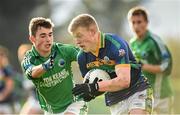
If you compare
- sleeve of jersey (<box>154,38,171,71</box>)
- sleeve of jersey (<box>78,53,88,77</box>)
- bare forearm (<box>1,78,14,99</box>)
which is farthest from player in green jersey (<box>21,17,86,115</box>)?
bare forearm (<box>1,78,14,99</box>)

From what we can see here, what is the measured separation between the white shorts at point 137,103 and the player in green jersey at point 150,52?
3.07m

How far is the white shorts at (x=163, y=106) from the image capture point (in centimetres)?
1316

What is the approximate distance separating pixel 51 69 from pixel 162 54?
3.17 m

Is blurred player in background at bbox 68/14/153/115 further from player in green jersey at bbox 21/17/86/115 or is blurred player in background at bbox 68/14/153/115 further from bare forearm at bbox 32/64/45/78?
player in green jersey at bbox 21/17/86/115

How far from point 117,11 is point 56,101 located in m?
26.5

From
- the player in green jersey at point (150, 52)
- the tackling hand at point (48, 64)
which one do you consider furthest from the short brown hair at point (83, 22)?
the player in green jersey at point (150, 52)

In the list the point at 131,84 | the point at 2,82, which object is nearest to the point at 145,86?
the point at 131,84

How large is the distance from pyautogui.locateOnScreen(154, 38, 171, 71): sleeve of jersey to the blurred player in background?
337 centimetres

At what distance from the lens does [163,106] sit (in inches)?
521

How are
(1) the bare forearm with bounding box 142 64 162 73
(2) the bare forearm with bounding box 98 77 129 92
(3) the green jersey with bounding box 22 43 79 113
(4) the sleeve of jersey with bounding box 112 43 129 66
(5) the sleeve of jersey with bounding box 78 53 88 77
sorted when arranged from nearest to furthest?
(2) the bare forearm with bounding box 98 77 129 92 < (4) the sleeve of jersey with bounding box 112 43 129 66 < (5) the sleeve of jersey with bounding box 78 53 88 77 < (3) the green jersey with bounding box 22 43 79 113 < (1) the bare forearm with bounding box 142 64 162 73

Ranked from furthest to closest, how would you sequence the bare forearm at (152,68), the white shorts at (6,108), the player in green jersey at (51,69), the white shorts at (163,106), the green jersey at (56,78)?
the white shorts at (6,108)
the white shorts at (163,106)
the bare forearm at (152,68)
the green jersey at (56,78)
the player in green jersey at (51,69)

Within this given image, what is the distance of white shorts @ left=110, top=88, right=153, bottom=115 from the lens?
30.7ft

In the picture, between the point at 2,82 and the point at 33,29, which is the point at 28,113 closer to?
the point at 33,29

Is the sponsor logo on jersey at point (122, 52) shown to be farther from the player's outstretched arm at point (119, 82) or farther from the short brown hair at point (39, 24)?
the short brown hair at point (39, 24)
